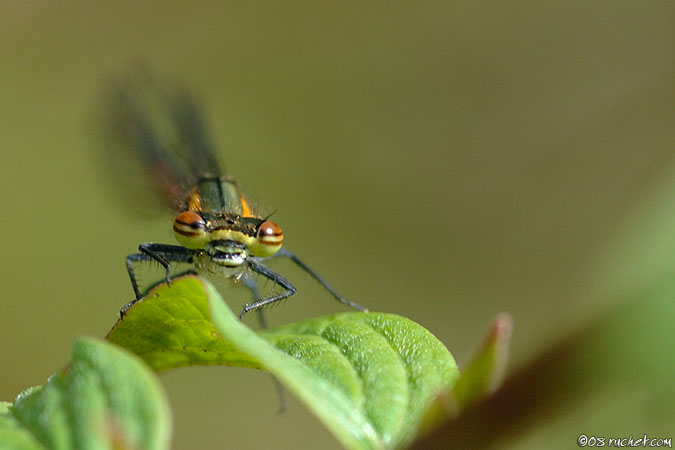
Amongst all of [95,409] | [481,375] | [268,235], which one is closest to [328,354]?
[95,409]

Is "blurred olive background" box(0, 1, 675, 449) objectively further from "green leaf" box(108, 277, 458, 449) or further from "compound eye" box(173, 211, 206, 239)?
"green leaf" box(108, 277, 458, 449)

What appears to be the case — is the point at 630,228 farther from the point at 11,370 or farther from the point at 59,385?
the point at 11,370

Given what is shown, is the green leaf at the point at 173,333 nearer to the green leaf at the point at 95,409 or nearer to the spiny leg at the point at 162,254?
the green leaf at the point at 95,409

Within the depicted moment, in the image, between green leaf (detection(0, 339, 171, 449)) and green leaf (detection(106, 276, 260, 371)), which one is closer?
green leaf (detection(0, 339, 171, 449))

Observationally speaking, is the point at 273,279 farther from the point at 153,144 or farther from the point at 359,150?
the point at 359,150

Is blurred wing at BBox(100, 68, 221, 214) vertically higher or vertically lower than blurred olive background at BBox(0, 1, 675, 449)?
lower

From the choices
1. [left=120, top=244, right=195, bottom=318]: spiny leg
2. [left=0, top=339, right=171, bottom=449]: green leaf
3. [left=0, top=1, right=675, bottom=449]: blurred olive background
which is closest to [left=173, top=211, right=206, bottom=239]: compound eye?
[left=120, top=244, right=195, bottom=318]: spiny leg
